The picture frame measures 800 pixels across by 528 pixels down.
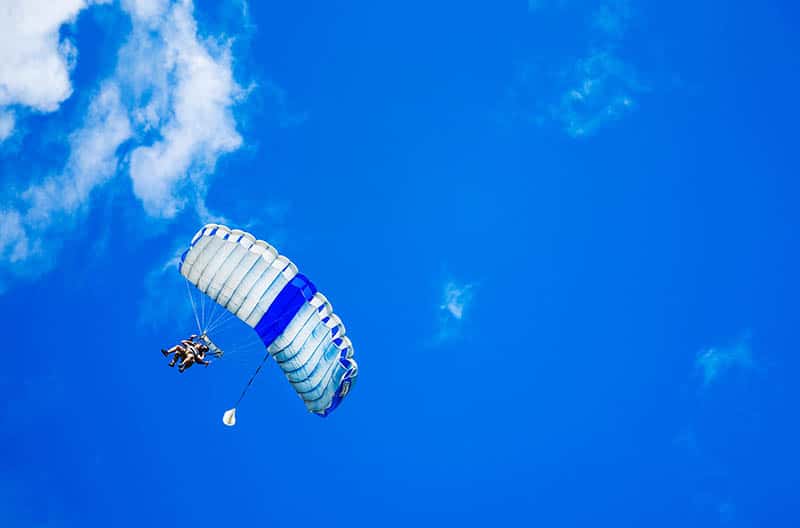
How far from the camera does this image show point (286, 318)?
2209 centimetres

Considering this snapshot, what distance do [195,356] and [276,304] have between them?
112 inches

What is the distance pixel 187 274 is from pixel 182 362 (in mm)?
2751

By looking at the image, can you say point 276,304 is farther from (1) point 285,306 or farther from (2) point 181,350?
(2) point 181,350

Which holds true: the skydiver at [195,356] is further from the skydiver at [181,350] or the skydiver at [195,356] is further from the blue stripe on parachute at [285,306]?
the blue stripe on parachute at [285,306]

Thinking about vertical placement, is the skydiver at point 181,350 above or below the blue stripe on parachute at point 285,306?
below

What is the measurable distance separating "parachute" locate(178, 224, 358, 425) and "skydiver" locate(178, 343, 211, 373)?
1403 mm

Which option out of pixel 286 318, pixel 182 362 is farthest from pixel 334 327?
pixel 182 362

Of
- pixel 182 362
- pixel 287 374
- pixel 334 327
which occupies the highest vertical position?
pixel 334 327

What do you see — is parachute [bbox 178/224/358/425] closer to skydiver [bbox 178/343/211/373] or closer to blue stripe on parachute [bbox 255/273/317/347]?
blue stripe on parachute [bbox 255/273/317/347]

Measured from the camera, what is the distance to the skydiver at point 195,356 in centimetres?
2191

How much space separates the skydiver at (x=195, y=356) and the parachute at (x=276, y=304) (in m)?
1.40

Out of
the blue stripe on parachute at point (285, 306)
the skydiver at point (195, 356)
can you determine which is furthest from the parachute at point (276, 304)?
the skydiver at point (195, 356)

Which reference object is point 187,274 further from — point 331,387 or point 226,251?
point 331,387

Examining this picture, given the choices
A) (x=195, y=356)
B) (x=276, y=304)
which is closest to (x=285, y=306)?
(x=276, y=304)
